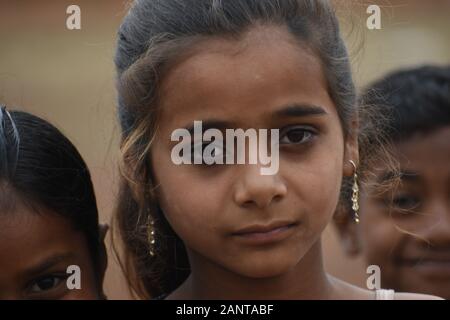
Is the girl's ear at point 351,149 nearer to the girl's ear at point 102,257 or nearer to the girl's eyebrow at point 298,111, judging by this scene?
the girl's eyebrow at point 298,111

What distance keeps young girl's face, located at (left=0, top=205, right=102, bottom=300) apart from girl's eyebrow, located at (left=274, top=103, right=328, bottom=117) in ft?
1.42

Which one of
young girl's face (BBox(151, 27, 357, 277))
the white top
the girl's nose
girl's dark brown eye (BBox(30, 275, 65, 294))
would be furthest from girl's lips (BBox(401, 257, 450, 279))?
girl's dark brown eye (BBox(30, 275, 65, 294))

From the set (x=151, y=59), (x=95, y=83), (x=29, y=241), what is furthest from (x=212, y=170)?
(x=95, y=83)

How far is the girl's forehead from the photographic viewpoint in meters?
1.11

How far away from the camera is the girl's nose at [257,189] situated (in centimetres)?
108

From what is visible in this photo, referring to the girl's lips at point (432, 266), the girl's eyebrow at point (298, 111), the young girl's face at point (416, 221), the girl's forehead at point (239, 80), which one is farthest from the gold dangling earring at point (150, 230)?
the girl's lips at point (432, 266)

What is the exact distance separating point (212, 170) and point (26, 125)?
39cm

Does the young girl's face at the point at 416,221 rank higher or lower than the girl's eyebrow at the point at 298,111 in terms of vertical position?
lower

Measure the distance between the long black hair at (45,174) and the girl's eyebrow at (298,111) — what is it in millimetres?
415

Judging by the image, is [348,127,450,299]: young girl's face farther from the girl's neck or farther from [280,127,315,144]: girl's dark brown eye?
[280,127,315,144]: girl's dark brown eye

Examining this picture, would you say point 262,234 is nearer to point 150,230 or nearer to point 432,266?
point 150,230

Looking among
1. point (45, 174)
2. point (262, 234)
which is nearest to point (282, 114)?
point (262, 234)
